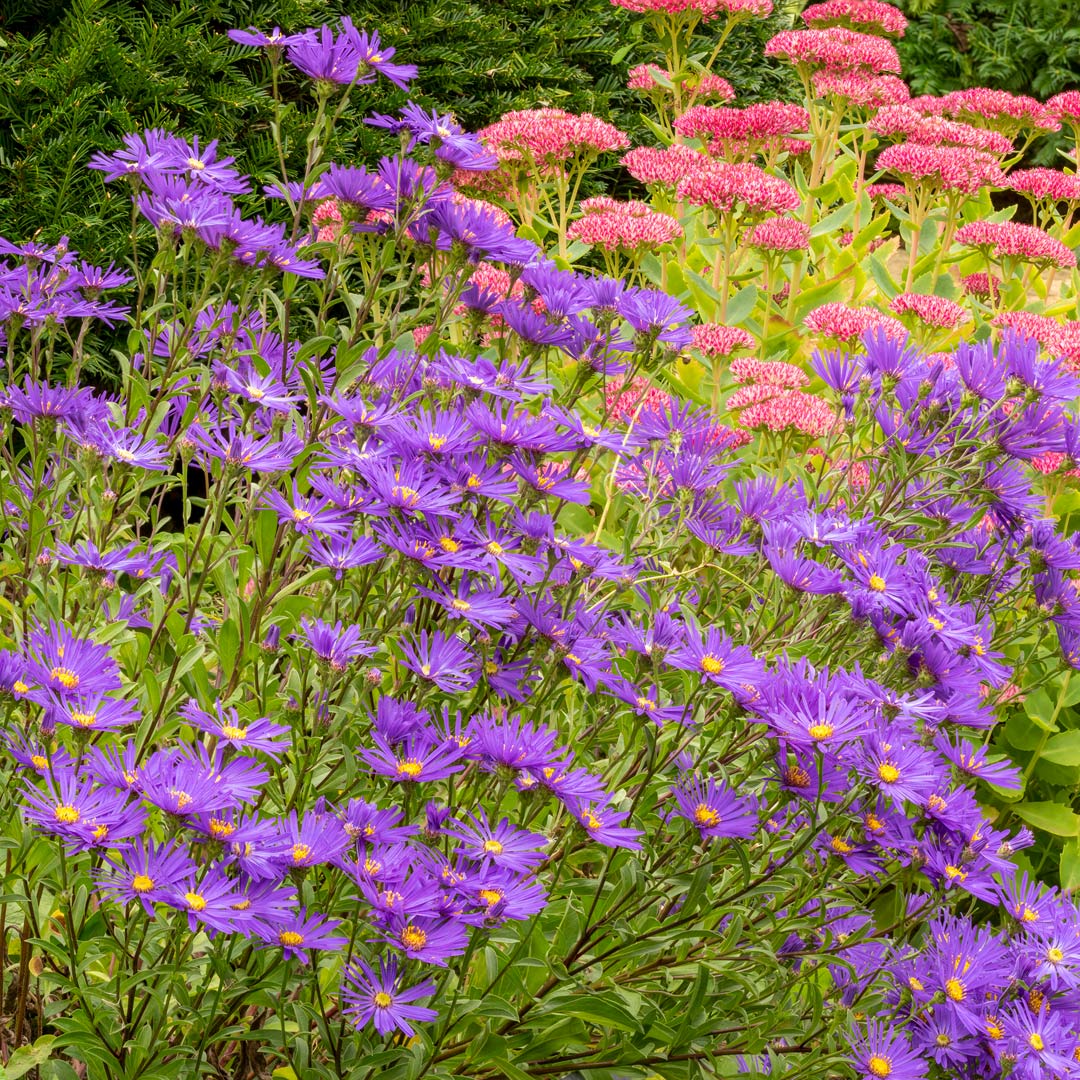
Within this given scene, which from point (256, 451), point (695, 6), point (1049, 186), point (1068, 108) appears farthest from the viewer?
point (1068, 108)

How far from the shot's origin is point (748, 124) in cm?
328

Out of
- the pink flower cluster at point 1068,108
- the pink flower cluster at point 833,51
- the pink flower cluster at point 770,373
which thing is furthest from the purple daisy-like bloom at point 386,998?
the pink flower cluster at point 1068,108

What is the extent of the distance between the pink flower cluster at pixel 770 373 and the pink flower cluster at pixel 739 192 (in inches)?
14.0

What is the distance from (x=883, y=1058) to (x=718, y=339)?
5.01 ft

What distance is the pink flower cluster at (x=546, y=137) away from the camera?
307 cm

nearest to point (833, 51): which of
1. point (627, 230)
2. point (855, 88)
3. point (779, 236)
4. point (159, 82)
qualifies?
point (855, 88)

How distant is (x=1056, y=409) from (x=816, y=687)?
680mm

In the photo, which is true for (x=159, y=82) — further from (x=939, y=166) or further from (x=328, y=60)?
(x=328, y=60)

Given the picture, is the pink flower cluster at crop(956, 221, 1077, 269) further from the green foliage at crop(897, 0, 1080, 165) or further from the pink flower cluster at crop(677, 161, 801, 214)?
the green foliage at crop(897, 0, 1080, 165)

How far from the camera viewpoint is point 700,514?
71.4 inches

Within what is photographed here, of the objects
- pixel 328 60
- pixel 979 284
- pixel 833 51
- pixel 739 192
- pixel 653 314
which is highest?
pixel 328 60

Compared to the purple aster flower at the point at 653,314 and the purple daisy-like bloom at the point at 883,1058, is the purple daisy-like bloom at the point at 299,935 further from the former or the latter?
the purple aster flower at the point at 653,314

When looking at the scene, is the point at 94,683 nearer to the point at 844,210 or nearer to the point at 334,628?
the point at 334,628

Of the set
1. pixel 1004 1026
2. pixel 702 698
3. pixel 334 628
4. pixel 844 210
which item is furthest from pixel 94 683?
pixel 844 210
